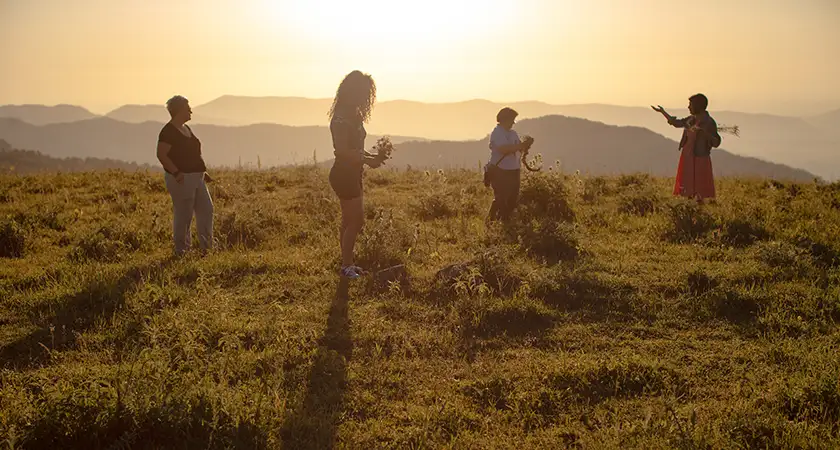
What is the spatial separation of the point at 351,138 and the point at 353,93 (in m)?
0.52

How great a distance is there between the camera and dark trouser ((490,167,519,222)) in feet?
29.8

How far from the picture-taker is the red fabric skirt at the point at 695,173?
1015 cm

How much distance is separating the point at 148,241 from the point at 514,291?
5820 millimetres

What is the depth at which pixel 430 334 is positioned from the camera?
208 inches

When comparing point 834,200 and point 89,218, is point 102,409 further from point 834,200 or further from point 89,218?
point 834,200

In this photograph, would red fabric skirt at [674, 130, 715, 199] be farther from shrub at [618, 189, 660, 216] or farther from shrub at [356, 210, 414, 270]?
shrub at [356, 210, 414, 270]

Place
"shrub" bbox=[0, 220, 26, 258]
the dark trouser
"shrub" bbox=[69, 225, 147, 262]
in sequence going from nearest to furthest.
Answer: "shrub" bbox=[69, 225, 147, 262]
"shrub" bbox=[0, 220, 26, 258]
the dark trouser

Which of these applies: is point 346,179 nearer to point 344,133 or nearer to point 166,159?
point 344,133

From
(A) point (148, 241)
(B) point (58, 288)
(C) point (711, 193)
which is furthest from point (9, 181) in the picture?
(C) point (711, 193)

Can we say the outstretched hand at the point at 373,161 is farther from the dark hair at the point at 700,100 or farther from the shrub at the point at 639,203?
the dark hair at the point at 700,100

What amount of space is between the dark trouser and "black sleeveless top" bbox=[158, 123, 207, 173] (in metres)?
4.71

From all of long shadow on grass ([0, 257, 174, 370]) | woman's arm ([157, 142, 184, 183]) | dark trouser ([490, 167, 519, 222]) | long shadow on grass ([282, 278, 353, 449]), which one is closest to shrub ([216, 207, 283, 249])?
woman's arm ([157, 142, 184, 183])

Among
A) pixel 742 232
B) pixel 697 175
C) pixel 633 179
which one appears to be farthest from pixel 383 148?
pixel 633 179

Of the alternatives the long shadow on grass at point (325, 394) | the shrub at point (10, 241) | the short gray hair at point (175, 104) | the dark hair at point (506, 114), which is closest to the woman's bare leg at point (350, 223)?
the long shadow on grass at point (325, 394)
